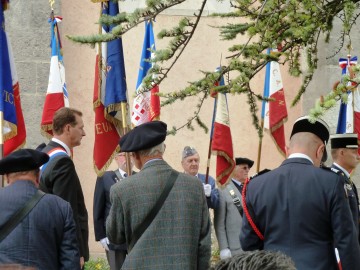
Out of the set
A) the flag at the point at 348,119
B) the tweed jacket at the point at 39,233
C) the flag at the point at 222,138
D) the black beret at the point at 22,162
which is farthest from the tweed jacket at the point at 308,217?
the flag at the point at 222,138

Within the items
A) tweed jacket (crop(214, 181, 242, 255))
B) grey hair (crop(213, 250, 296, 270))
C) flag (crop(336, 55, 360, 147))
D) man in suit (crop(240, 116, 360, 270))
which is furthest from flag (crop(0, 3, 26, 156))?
grey hair (crop(213, 250, 296, 270))

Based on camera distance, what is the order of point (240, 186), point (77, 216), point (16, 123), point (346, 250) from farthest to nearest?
point (240, 186), point (16, 123), point (77, 216), point (346, 250)

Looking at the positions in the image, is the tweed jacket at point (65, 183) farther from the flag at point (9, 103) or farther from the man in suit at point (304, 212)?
the man in suit at point (304, 212)

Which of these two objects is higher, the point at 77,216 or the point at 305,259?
the point at 77,216

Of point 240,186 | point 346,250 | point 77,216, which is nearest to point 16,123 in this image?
point 77,216

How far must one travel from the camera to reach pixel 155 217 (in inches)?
268

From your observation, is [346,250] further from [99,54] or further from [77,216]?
[99,54]

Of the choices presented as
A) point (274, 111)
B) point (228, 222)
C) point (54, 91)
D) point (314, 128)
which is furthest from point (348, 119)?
point (314, 128)

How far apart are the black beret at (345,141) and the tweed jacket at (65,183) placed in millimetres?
2265

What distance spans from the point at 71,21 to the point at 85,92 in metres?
0.92

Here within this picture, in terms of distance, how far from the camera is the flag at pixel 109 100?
10.6 meters

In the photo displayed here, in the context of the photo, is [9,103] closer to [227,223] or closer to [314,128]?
[227,223]

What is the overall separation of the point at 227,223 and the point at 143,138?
4741 millimetres

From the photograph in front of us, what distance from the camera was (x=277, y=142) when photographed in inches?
486
